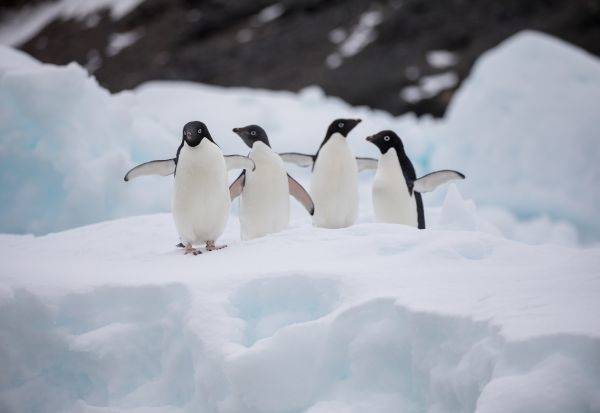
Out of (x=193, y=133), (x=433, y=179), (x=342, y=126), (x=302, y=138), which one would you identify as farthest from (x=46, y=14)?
(x=193, y=133)

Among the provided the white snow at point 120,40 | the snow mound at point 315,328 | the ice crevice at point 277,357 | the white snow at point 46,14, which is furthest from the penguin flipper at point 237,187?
the white snow at point 46,14

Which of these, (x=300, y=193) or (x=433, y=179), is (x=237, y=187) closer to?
(x=300, y=193)

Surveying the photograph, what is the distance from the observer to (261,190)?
4367 mm

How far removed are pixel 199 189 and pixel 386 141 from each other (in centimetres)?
155

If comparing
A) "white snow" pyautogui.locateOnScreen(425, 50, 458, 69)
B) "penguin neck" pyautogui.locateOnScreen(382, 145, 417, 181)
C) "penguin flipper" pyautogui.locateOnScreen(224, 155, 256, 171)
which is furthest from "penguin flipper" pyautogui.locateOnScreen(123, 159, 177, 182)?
"white snow" pyautogui.locateOnScreen(425, 50, 458, 69)

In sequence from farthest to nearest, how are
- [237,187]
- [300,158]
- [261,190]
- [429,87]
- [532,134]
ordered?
[429,87] < [532,134] < [300,158] < [237,187] < [261,190]

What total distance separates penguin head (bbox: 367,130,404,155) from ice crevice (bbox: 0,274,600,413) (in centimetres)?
214

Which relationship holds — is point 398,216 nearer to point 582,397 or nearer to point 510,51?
point 582,397

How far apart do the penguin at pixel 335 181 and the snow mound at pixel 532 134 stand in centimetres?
548

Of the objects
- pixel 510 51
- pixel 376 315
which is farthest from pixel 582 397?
pixel 510 51

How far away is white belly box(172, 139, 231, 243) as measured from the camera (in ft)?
13.0

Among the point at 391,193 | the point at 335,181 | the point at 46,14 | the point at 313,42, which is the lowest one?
the point at 391,193

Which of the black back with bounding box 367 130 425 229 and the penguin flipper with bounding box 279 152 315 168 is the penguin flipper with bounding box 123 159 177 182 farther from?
the black back with bounding box 367 130 425 229

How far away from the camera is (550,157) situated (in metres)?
9.88
